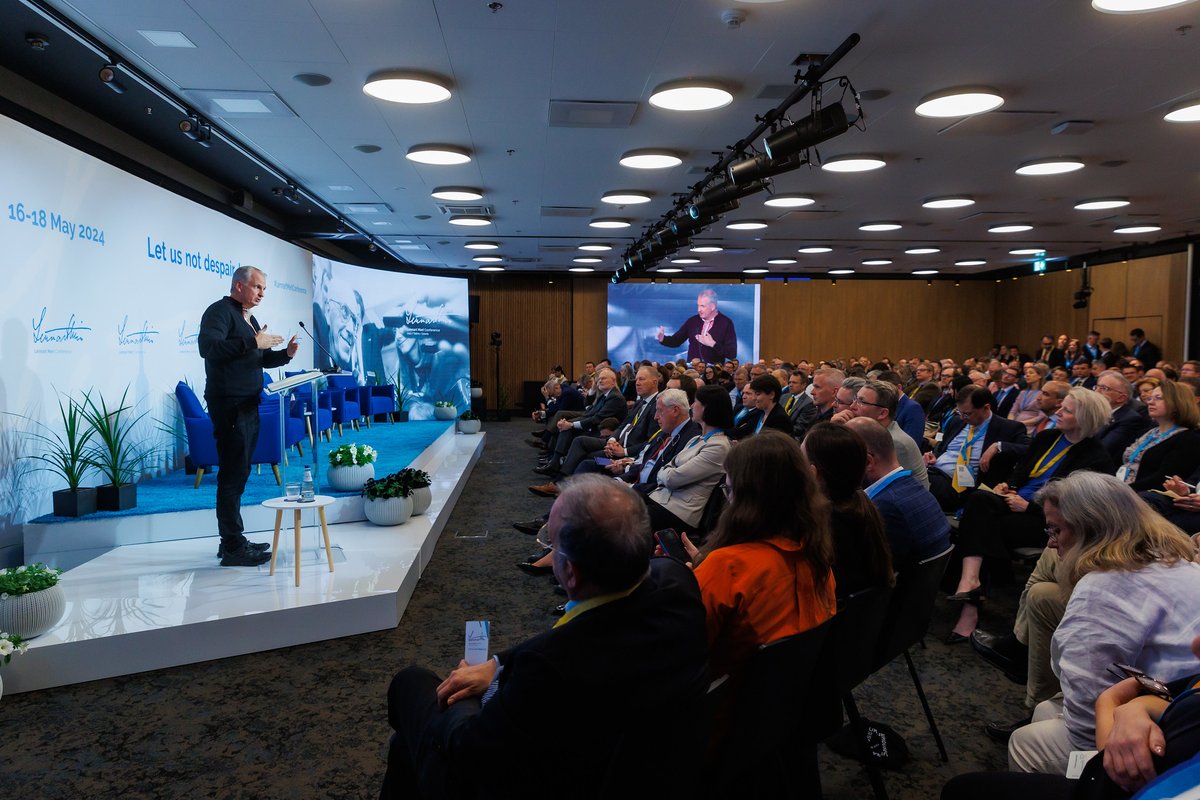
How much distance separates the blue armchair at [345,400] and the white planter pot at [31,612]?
23.3 feet

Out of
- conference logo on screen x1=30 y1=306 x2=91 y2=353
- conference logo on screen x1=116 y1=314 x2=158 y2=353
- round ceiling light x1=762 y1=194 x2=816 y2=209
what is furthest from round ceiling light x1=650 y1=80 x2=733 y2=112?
conference logo on screen x1=116 y1=314 x2=158 y2=353

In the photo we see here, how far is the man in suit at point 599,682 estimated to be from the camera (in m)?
1.46

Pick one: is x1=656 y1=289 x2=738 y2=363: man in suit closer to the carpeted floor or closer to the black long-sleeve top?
the carpeted floor

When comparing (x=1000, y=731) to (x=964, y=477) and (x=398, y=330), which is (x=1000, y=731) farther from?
(x=398, y=330)

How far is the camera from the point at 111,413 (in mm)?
6195

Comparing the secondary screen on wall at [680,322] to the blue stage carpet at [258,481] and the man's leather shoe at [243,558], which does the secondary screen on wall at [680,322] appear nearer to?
the blue stage carpet at [258,481]

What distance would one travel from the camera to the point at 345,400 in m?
11.0

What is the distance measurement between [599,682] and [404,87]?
4.91 metres

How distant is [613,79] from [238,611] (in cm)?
410

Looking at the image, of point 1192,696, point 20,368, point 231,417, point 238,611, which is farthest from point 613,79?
point 1192,696

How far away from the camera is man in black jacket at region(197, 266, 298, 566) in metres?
4.43

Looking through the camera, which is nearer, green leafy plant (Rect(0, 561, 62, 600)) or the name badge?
green leafy plant (Rect(0, 561, 62, 600))

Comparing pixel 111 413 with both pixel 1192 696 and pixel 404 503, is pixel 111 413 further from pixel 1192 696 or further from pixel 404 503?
pixel 1192 696

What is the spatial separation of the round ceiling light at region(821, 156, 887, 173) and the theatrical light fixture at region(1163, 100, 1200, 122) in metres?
2.32
